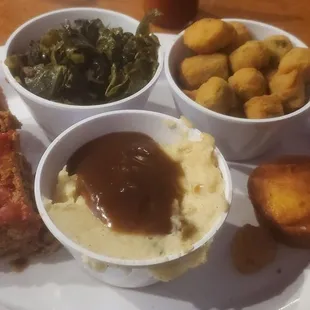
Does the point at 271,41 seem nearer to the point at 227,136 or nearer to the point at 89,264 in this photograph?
the point at 227,136

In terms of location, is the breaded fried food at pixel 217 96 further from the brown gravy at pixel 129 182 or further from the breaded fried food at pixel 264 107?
the brown gravy at pixel 129 182

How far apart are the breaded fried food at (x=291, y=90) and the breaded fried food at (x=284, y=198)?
0.15m

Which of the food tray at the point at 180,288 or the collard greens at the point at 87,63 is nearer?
the food tray at the point at 180,288

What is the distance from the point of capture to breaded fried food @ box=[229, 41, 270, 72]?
147 centimetres

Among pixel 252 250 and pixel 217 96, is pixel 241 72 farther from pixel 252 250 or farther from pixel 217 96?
pixel 252 250

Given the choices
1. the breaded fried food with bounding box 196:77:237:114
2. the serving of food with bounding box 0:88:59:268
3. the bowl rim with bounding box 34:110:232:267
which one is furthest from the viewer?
the breaded fried food with bounding box 196:77:237:114

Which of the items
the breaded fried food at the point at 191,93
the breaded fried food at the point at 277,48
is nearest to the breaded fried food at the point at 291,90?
the breaded fried food at the point at 277,48

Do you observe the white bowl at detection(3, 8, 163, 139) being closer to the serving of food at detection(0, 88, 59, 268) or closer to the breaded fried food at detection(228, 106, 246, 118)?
the serving of food at detection(0, 88, 59, 268)

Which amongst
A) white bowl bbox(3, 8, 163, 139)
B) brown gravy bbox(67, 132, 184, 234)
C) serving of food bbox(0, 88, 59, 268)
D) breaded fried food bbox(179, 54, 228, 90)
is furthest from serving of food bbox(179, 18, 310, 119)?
serving of food bbox(0, 88, 59, 268)

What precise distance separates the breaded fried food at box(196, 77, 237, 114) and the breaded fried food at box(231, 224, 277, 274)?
33 centimetres

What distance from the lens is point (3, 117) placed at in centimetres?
144

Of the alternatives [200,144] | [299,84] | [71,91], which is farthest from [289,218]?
[71,91]

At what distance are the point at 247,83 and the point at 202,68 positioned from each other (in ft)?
0.45

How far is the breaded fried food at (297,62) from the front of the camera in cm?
144
